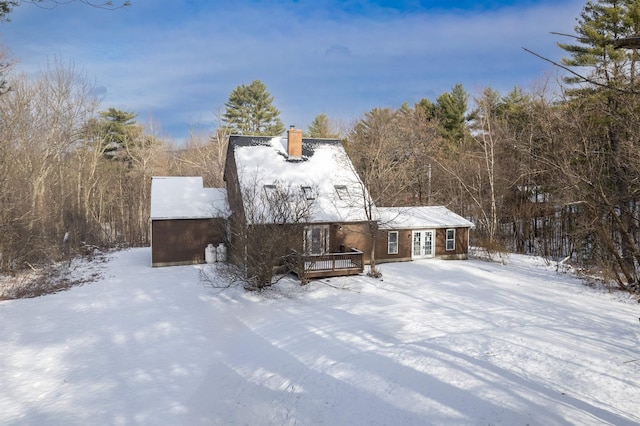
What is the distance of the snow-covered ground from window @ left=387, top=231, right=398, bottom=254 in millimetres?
5418

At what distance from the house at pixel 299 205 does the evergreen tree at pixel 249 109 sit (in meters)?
18.7

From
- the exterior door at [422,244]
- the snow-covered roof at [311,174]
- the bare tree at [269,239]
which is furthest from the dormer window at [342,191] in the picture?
the exterior door at [422,244]

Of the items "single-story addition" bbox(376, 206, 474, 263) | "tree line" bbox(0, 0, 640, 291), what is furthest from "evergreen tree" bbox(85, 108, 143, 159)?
"single-story addition" bbox(376, 206, 474, 263)

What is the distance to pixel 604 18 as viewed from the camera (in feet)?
67.8

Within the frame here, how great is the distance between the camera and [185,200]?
71.9 feet

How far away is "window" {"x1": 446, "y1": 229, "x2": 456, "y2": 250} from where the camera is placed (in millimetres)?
22844

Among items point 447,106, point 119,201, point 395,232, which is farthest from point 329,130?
point 395,232

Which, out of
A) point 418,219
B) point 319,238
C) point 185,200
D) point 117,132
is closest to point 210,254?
point 185,200

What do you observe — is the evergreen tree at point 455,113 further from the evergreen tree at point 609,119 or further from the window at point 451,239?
the window at point 451,239

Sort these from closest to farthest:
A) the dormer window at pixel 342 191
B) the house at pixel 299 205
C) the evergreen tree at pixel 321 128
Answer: the house at pixel 299 205
the dormer window at pixel 342 191
the evergreen tree at pixel 321 128

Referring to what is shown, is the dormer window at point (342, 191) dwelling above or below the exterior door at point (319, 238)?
above

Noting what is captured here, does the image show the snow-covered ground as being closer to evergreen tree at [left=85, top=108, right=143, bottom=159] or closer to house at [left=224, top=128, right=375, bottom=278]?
house at [left=224, top=128, right=375, bottom=278]

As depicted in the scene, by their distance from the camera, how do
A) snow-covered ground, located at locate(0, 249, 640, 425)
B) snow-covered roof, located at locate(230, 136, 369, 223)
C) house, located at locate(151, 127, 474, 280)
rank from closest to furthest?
snow-covered ground, located at locate(0, 249, 640, 425) → house, located at locate(151, 127, 474, 280) → snow-covered roof, located at locate(230, 136, 369, 223)

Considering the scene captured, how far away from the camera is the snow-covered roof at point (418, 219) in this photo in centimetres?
2137
